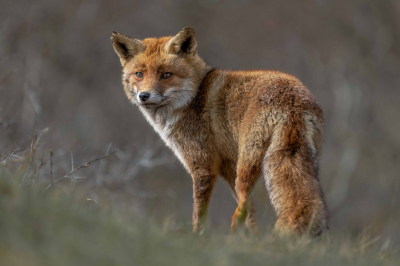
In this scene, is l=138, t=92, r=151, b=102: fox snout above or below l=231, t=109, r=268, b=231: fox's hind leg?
above

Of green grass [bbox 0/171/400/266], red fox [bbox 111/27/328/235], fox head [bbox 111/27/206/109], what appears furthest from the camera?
fox head [bbox 111/27/206/109]

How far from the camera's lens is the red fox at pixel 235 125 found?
394 cm

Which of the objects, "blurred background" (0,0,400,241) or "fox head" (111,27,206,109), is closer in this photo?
"fox head" (111,27,206,109)

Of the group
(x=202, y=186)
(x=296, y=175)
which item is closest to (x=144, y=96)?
Result: (x=202, y=186)

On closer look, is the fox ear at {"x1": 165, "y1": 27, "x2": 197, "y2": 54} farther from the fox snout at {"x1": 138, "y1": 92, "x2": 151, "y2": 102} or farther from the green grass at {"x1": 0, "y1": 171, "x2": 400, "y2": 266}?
the green grass at {"x1": 0, "y1": 171, "x2": 400, "y2": 266}

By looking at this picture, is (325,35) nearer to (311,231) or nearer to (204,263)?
(311,231)

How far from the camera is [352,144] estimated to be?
18562 mm

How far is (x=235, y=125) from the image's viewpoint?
473 cm

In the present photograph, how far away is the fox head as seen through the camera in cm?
509

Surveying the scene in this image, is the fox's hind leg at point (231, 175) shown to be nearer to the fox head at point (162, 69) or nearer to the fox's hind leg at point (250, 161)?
the fox's hind leg at point (250, 161)

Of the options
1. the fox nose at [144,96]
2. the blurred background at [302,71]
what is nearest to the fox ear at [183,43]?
the fox nose at [144,96]

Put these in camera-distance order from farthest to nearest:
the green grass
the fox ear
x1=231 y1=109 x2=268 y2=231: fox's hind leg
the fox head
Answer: the fox ear → the fox head → x1=231 y1=109 x2=268 y2=231: fox's hind leg → the green grass

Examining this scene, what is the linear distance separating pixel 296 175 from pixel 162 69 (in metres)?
2.24

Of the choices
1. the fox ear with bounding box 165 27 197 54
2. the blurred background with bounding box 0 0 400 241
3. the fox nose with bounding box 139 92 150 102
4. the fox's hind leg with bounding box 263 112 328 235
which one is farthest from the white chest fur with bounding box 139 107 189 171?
the blurred background with bounding box 0 0 400 241
